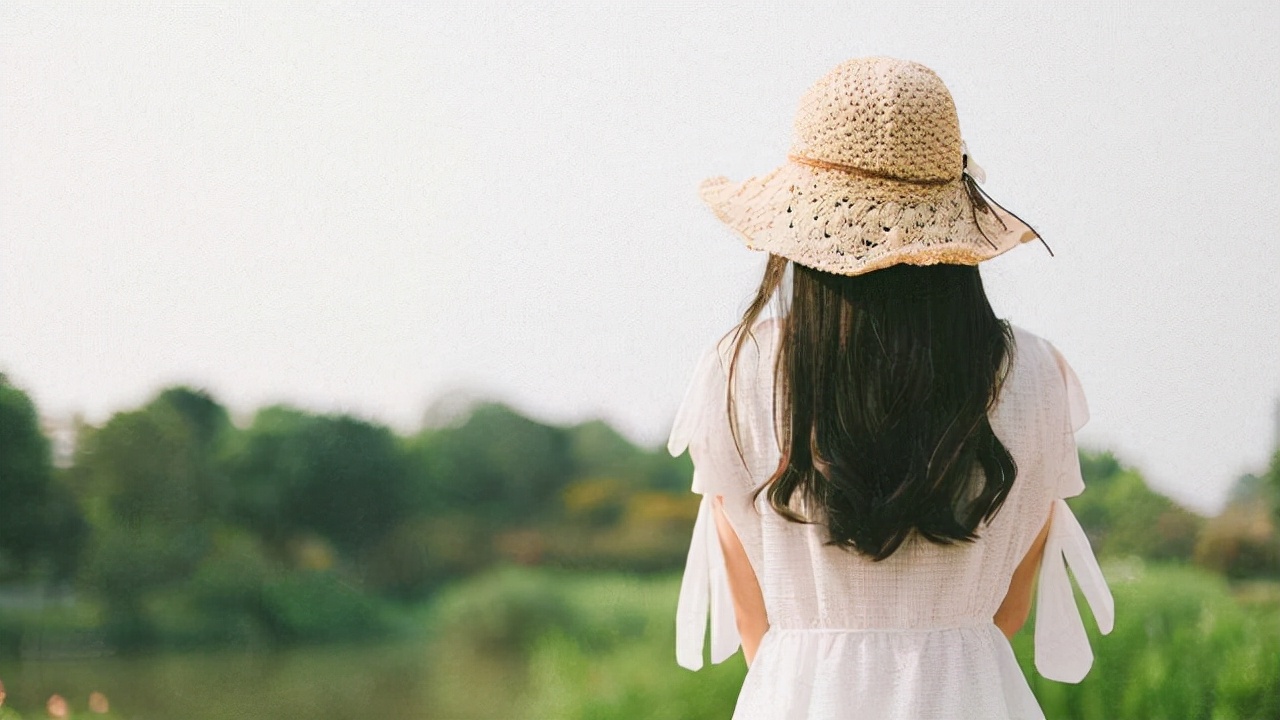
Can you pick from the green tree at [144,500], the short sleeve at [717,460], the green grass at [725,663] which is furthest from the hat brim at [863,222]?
the green tree at [144,500]

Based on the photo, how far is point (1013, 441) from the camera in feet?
3.48

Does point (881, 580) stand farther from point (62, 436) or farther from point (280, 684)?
point (62, 436)

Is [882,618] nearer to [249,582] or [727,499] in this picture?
[727,499]

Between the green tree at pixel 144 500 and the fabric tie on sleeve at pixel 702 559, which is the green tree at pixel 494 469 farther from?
the fabric tie on sleeve at pixel 702 559

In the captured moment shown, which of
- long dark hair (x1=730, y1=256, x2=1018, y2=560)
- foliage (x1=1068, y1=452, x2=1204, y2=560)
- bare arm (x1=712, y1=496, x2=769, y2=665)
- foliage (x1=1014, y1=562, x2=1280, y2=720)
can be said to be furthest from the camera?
foliage (x1=1068, y1=452, x2=1204, y2=560)

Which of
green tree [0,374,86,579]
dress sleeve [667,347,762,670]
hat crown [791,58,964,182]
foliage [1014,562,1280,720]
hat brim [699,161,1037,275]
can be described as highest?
hat crown [791,58,964,182]

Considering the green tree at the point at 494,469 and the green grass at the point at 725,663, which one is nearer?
the green grass at the point at 725,663

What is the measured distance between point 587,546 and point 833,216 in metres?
2.22

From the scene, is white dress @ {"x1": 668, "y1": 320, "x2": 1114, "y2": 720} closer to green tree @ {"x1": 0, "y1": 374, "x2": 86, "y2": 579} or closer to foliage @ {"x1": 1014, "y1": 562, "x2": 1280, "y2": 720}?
foliage @ {"x1": 1014, "y1": 562, "x2": 1280, "y2": 720}

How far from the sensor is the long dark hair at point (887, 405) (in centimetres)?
101

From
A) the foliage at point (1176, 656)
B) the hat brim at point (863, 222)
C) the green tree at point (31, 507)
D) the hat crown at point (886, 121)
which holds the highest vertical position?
the hat crown at point (886, 121)

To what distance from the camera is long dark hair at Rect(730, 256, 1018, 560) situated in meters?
1.01

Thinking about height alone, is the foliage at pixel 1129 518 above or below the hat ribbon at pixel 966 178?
below

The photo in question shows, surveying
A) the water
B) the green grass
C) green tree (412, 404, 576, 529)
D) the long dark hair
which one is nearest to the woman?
the long dark hair
